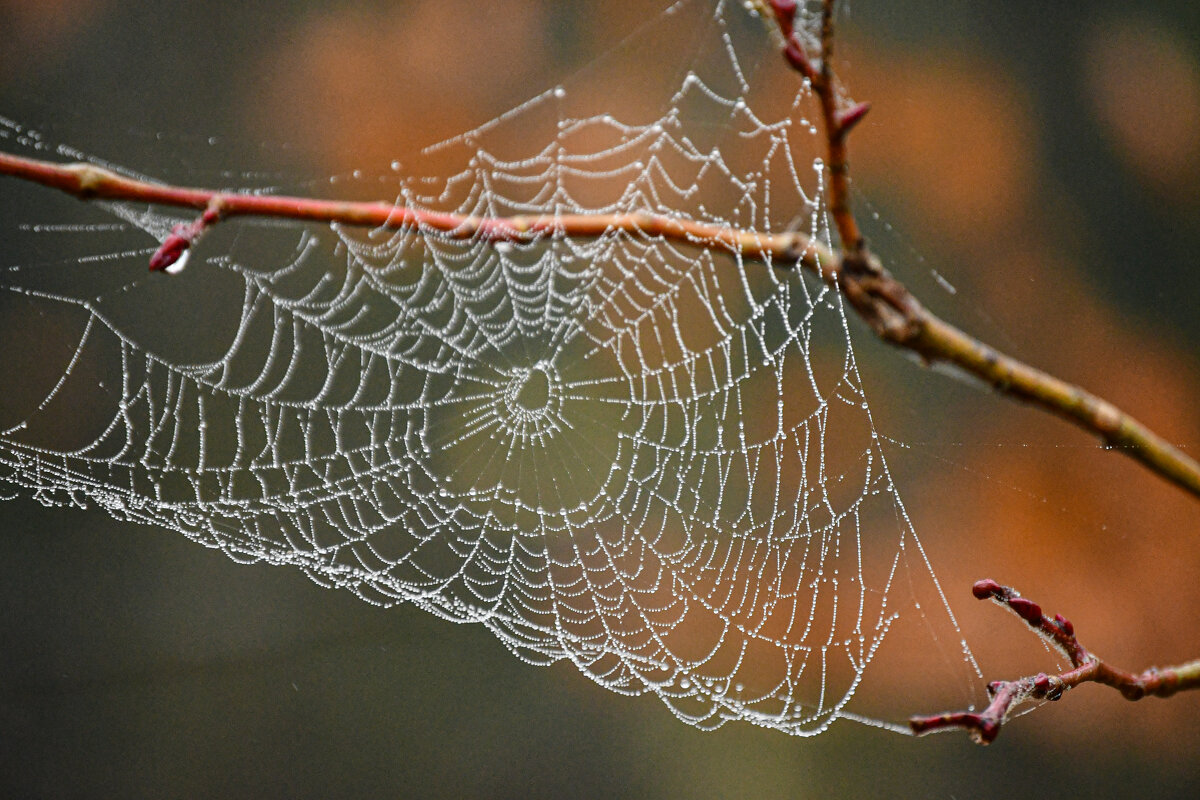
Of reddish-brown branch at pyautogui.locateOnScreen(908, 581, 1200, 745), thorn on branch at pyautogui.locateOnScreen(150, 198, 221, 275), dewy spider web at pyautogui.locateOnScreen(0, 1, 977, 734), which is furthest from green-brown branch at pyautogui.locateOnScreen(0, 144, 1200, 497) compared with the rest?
dewy spider web at pyautogui.locateOnScreen(0, 1, 977, 734)

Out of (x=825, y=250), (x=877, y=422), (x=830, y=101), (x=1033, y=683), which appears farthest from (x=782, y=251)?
(x=877, y=422)

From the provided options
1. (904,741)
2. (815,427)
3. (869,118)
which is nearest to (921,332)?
(815,427)

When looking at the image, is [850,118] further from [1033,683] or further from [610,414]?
[610,414]

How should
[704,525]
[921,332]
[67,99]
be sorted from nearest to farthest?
[921,332], [67,99], [704,525]

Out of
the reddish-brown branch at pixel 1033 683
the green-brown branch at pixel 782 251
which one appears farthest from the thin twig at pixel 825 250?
the reddish-brown branch at pixel 1033 683

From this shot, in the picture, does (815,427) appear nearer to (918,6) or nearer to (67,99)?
(918,6)

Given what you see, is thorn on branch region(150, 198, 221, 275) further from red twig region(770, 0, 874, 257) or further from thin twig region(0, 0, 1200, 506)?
red twig region(770, 0, 874, 257)

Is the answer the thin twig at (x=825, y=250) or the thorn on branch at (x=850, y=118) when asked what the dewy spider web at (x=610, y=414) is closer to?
the thin twig at (x=825, y=250)
